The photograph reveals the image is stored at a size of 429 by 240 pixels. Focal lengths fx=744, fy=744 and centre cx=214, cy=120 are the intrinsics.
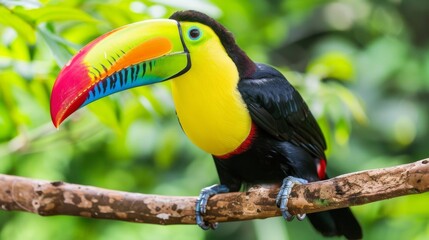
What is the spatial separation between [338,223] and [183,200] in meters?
0.49

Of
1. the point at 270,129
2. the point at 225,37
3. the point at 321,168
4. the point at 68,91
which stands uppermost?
the point at 225,37

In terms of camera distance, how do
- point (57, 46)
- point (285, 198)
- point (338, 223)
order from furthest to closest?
point (338, 223), point (57, 46), point (285, 198)

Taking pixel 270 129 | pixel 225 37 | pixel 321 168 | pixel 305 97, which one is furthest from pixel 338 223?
pixel 225 37

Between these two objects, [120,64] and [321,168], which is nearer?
[120,64]

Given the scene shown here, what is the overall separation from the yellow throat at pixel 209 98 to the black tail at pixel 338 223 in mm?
464

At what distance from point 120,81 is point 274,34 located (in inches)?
72.0

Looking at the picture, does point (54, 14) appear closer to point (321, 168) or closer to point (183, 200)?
point (183, 200)

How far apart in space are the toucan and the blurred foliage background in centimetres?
31

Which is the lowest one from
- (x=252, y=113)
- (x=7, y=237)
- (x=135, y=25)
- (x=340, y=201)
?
(x=7, y=237)

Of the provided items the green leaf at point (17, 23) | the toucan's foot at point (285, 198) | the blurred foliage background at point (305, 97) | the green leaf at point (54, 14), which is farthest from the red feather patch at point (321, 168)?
the green leaf at point (17, 23)

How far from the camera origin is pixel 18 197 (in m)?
2.12

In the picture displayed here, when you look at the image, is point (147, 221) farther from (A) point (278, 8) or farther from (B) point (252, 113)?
(A) point (278, 8)

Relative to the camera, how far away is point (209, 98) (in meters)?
1.87

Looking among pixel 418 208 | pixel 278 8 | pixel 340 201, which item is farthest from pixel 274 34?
pixel 340 201
